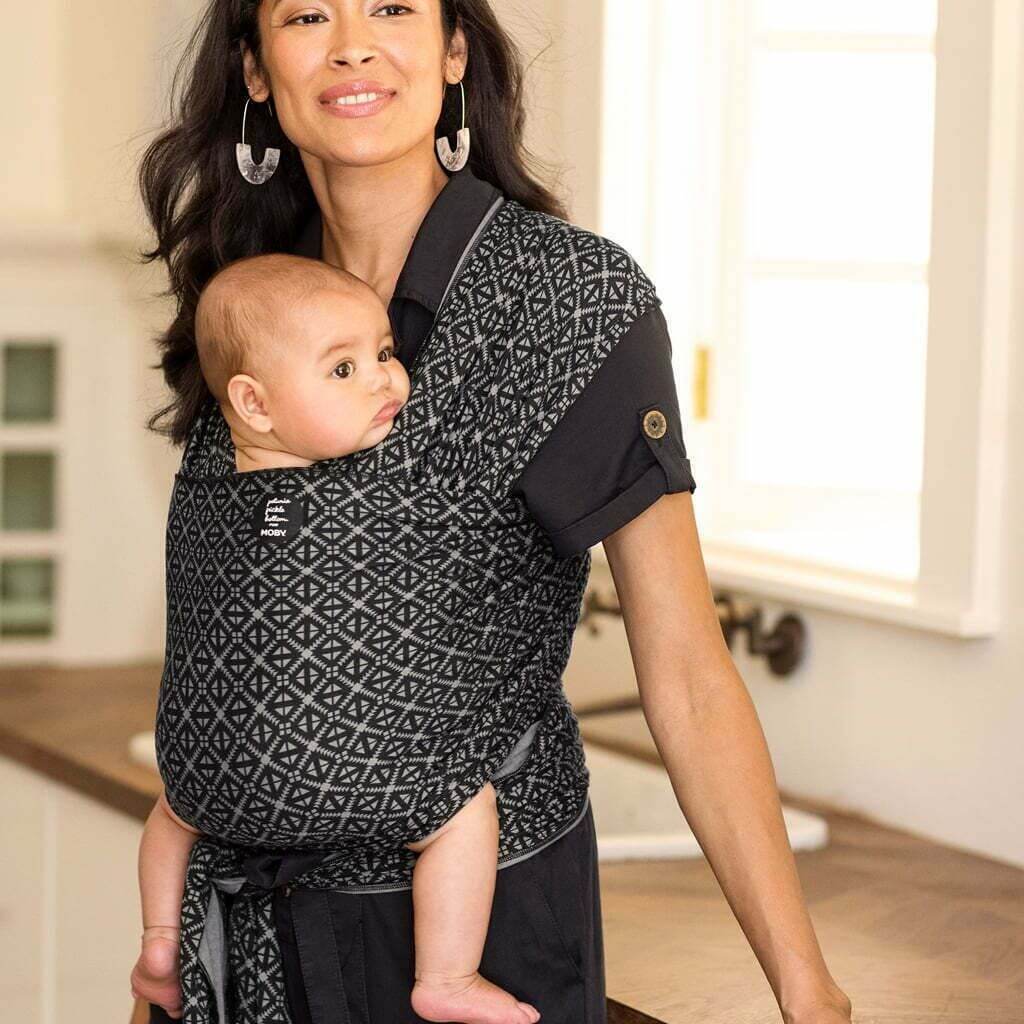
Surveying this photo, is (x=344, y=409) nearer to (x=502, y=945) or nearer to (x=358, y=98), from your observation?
(x=358, y=98)

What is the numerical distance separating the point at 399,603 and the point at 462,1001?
0.32 m

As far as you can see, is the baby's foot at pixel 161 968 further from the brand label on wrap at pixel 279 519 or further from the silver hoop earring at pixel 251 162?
the silver hoop earring at pixel 251 162

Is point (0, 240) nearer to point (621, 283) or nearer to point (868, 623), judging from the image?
point (868, 623)

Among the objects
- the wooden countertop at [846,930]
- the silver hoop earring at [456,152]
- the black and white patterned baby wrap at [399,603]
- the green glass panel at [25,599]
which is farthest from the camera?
the green glass panel at [25,599]

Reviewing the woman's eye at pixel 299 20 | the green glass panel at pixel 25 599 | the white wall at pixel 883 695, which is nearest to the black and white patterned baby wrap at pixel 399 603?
the woman's eye at pixel 299 20

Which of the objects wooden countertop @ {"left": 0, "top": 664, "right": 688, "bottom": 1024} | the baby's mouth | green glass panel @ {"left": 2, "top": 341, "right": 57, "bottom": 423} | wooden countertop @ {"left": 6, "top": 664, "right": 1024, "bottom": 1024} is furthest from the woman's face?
green glass panel @ {"left": 2, "top": 341, "right": 57, "bottom": 423}

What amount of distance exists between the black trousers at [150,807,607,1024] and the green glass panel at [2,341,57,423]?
227cm

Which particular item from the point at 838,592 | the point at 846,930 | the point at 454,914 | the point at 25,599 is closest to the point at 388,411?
the point at 454,914

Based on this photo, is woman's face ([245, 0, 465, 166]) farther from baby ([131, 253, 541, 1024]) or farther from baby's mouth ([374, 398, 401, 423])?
baby's mouth ([374, 398, 401, 423])

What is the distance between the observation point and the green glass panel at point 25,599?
344 centimetres

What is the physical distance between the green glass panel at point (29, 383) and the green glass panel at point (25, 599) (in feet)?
0.96

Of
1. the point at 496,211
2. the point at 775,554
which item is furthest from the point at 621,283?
the point at 775,554

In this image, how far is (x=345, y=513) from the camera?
4.26ft

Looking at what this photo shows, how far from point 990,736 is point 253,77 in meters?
1.20
